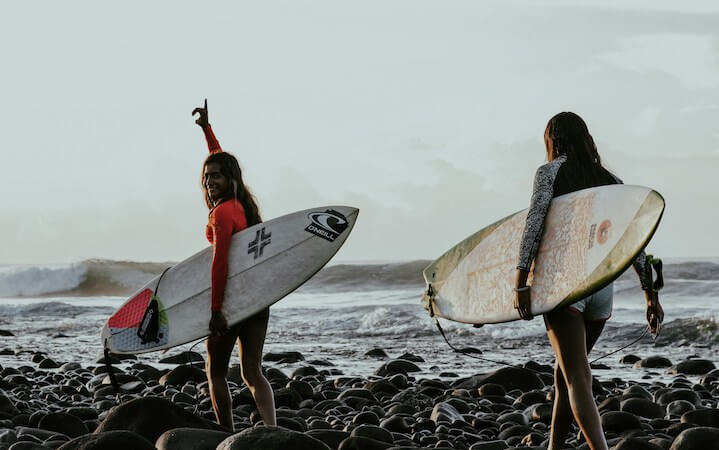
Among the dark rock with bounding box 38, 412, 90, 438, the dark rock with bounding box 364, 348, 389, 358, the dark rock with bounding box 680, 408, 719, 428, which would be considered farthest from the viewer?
the dark rock with bounding box 364, 348, 389, 358

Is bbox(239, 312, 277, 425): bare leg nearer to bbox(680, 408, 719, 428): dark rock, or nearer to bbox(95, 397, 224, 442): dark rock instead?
bbox(95, 397, 224, 442): dark rock

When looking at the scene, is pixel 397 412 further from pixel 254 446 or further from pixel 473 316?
pixel 254 446

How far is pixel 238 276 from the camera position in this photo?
503 cm

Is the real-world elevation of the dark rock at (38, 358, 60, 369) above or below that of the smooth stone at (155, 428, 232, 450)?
below

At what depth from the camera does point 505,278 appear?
499 cm

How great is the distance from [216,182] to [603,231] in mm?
2006

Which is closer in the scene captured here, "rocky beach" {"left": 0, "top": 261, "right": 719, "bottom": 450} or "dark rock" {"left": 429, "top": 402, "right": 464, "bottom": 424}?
"rocky beach" {"left": 0, "top": 261, "right": 719, "bottom": 450}

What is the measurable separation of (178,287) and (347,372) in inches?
171

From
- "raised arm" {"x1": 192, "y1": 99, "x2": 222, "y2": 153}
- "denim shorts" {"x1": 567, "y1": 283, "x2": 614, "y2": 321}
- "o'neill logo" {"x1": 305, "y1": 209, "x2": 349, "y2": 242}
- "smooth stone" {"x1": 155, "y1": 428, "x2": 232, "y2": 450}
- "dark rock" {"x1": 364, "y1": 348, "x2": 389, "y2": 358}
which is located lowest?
"dark rock" {"x1": 364, "y1": 348, "x2": 389, "y2": 358}

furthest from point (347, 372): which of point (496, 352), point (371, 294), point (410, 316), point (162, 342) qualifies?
point (371, 294)

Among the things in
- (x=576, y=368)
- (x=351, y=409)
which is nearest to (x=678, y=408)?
(x=351, y=409)

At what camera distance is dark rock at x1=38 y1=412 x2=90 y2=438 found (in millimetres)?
5316

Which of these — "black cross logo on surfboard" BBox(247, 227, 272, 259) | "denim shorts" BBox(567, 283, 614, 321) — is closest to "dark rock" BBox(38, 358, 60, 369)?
"black cross logo on surfboard" BBox(247, 227, 272, 259)

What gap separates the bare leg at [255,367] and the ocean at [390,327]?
270cm
